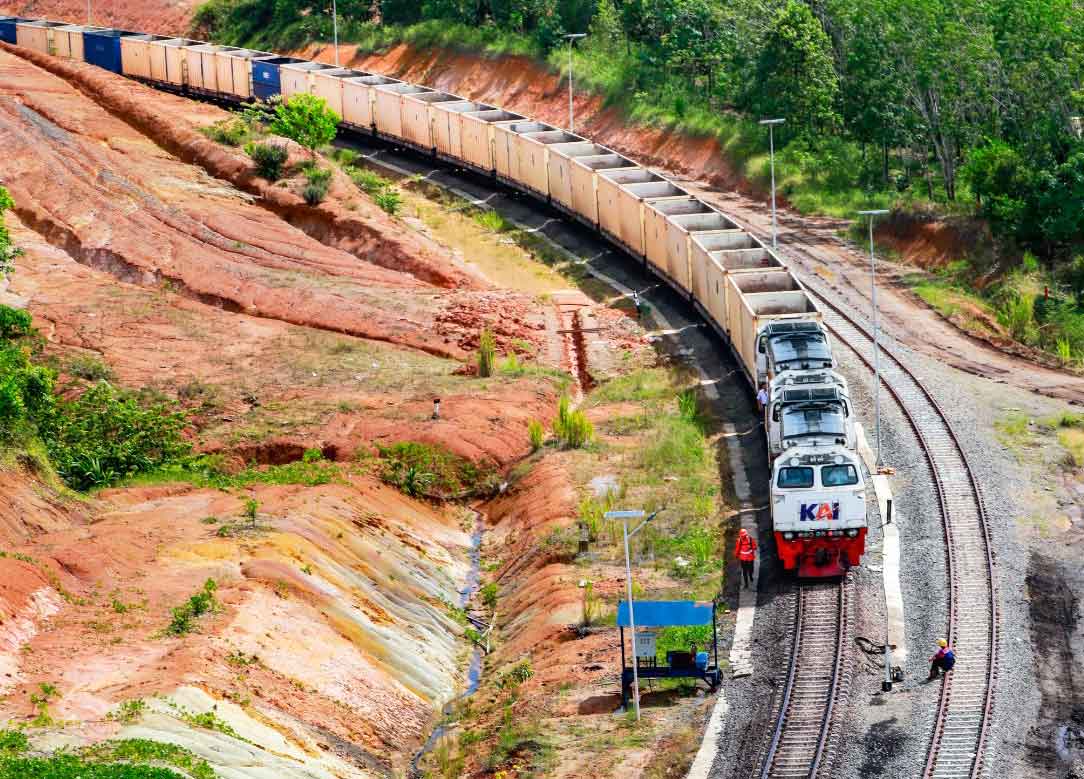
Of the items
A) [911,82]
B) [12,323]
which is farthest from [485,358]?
[911,82]

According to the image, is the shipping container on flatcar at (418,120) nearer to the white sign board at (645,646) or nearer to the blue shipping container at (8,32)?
the blue shipping container at (8,32)

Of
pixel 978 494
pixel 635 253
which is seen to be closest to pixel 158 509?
pixel 978 494

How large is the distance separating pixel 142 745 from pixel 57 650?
490 centimetres

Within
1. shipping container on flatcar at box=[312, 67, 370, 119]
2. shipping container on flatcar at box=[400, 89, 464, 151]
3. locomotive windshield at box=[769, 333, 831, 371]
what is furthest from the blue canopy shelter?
shipping container on flatcar at box=[312, 67, 370, 119]

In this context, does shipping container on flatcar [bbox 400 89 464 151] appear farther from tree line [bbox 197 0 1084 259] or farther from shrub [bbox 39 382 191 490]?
shrub [bbox 39 382 191 490]

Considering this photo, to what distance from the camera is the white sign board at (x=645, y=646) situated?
31.8 m

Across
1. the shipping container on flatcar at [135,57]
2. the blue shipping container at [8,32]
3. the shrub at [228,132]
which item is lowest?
the shrub at [228,132]

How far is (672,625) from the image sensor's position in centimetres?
3178

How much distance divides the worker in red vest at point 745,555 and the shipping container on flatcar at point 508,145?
36519 millimetres

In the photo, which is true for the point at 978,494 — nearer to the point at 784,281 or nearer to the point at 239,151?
the point at 784,281

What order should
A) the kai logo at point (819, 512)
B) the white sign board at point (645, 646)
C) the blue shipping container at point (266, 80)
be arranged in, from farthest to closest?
the blue shipping container at point (266, 80) → the kai logo at point (819, 512) → the white sign board at point (645, 646)

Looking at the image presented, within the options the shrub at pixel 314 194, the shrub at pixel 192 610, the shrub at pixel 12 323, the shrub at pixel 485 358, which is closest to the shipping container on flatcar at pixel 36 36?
the shrub at pixel 314 194

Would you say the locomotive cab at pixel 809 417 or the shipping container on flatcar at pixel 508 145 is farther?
the shipping container on flatcar at pixel 508 145

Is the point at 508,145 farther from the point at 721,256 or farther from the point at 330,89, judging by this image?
the point at 721,256
